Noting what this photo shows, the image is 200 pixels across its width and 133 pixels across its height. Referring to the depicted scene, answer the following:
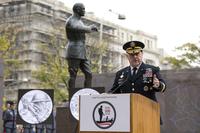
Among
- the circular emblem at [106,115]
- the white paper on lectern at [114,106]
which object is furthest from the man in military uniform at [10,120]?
the circular emblem at [106,115]

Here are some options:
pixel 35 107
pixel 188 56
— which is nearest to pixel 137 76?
pixel 35 107

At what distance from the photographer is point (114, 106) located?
15.4 ft

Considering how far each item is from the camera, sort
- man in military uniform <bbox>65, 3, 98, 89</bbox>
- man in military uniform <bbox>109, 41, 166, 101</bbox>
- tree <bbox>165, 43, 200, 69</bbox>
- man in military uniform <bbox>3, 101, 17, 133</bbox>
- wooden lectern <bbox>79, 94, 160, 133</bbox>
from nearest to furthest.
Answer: wooden lectern <bbox>79, 94, 160, 133</bbox> < man in military uniform <bbox>109, 41, 166, 101</bbox> < man in military uniform <bbox>65, 3, 98, 89</bbox> < man in military uniform <bbox>3, 101, 17, 133</bbox> < tree <bbox>165, 43, 200, 69</bbox>

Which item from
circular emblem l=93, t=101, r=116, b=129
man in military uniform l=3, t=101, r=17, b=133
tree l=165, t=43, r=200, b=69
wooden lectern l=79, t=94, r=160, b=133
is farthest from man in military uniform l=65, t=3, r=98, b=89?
tree l=165, t=43, r=200, b=69

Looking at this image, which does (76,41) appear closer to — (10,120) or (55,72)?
(10,120)

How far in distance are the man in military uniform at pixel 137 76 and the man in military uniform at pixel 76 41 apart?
4.52 m

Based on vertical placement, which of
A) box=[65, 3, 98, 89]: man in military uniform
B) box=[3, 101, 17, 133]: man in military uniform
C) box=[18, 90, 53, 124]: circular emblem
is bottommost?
box=[3, 101, 17, 133]: man in military uniform

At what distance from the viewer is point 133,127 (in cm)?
455

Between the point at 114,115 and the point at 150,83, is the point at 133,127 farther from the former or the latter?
the point at 150,83

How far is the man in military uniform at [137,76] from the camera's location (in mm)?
5438

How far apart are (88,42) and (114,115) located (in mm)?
35367

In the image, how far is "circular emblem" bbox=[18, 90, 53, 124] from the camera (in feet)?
30.8

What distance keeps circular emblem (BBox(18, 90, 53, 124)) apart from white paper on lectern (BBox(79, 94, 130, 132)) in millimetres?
4582

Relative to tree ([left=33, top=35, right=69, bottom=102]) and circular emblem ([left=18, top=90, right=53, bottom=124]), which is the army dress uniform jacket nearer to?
circular emblem ([left=18, top=90, right=53, bottom=124])
